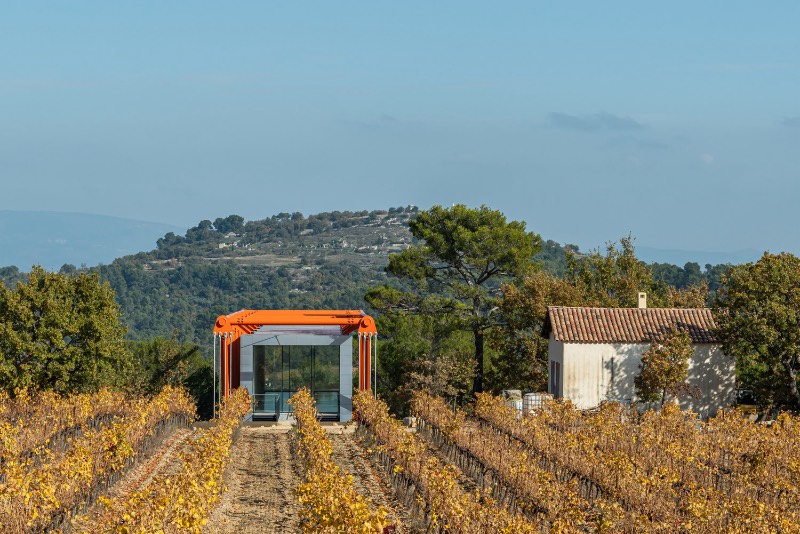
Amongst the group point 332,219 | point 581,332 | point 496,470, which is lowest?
point 496,470

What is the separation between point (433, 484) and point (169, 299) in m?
77.8

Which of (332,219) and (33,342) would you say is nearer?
(33,342)

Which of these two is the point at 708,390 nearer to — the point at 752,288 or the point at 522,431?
the point at 752,288

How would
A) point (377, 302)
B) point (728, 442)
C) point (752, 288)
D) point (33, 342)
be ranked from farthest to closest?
1. point (377, 302)
2. point (33, 342)
3. point (752, 288)
4. point (728, 442)

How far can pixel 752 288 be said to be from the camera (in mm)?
25750

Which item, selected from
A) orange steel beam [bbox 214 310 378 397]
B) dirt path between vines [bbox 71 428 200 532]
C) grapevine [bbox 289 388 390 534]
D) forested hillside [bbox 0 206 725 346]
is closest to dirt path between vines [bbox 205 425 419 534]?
grapevine [bbox 289 388 390 534]

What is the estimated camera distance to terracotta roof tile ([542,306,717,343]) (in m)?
27.0

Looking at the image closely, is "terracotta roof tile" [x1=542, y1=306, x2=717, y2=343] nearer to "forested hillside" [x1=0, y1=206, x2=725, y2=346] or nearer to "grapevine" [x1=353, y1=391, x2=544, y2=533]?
"grapevine" [x1=353, y1=391, x2=544, y2=533]

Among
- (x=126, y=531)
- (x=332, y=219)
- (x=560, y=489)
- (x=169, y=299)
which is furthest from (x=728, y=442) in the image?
(x=332, y=219)

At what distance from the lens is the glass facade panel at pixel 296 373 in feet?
90.2

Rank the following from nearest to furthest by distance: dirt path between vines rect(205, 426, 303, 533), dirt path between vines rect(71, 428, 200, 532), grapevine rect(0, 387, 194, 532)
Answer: grapevine rect(0, 387, 194, 532), dirt path between vines rect(71, 428, 200, 532), dirt path between vines rect(205, 426, 303, 533)

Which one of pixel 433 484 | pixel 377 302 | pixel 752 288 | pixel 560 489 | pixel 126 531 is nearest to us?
pixel 126 531

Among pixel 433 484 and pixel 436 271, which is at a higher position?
pixel 436 271

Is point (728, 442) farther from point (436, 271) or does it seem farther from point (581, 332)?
point (436, 271)
